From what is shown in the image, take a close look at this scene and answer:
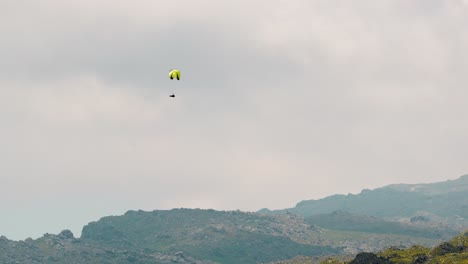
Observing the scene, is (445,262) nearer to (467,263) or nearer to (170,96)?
(467,263)

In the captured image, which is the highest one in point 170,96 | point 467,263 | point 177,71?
point 177,71

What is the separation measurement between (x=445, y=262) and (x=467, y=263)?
13030 millimetres

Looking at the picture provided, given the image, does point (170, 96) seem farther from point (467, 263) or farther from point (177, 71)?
point (467, 263)

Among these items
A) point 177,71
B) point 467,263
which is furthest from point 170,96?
point 467,263

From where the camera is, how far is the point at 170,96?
134m

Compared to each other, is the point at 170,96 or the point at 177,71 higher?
the point at 177,71

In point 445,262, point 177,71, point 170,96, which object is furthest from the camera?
point 445,262

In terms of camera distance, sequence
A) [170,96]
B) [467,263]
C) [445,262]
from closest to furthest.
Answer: [170,96], [467,263], [445,262]

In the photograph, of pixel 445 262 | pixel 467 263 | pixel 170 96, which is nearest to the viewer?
pixel 170 96

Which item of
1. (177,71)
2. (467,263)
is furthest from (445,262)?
(177,71)

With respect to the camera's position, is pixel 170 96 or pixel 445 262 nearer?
pixel 170 96

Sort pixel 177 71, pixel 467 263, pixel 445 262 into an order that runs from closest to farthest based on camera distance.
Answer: pixel 177 71, pixel 467 263, pixel 445 262

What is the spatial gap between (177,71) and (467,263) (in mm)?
86623

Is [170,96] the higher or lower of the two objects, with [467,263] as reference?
higher
